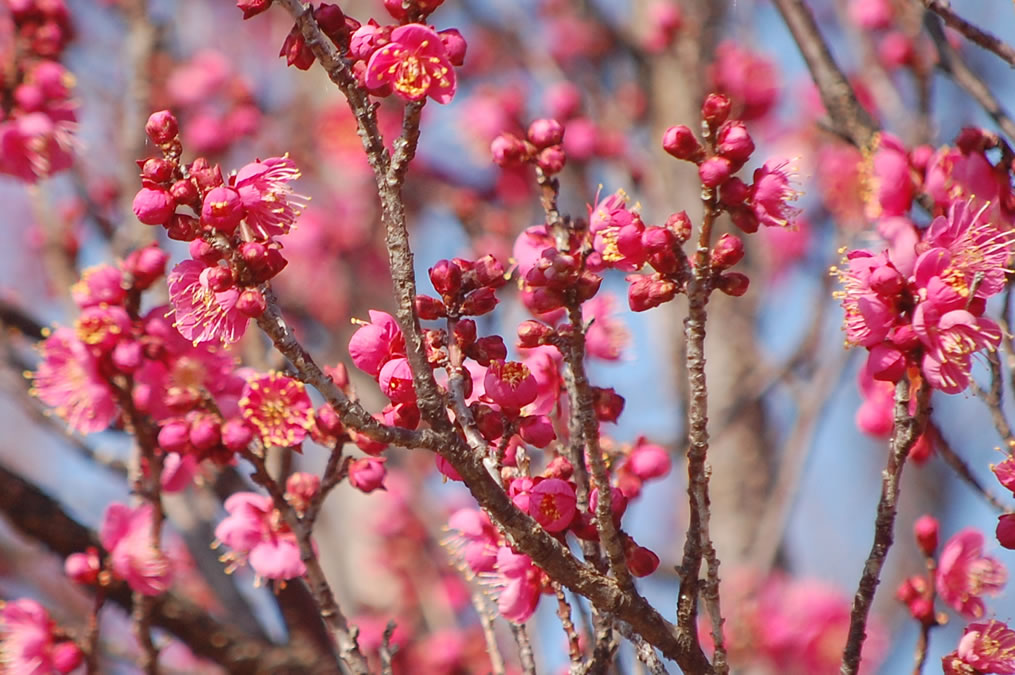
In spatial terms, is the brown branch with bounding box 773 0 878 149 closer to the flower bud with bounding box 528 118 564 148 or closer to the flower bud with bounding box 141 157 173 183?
the flower bud with bounding box 528 118 564 148

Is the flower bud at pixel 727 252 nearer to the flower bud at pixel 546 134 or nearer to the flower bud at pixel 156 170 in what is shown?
the flower bud at pixel 546 134

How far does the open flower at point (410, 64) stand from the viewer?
1443mm

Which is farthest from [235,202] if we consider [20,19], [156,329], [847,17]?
[847,17]

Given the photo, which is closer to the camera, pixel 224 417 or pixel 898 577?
pixel 224 417

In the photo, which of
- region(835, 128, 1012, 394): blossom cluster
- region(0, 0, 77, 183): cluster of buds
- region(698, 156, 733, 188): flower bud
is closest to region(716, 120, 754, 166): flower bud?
region(698, 156, 733, 188): flower bud

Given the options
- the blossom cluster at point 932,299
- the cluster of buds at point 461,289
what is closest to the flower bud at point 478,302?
the cluster of buds at point 461,289

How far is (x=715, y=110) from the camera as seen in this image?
5.11 ft

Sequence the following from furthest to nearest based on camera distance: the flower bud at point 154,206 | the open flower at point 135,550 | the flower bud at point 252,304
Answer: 1. the open flower at point 135,550
2. the flower bud at point 154,206
3. the flower bud at point 252,304

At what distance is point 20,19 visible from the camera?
3047 mm

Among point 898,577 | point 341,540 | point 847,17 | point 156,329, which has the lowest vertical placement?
point 156,329

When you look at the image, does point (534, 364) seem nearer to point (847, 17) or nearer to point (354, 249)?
point (847, 17)

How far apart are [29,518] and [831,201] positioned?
339 centimetres

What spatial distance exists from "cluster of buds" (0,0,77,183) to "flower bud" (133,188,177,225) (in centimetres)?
140

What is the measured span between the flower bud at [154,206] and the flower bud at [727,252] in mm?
759
